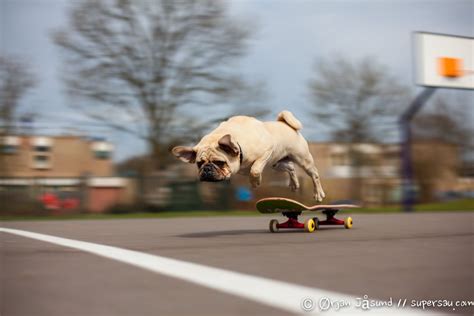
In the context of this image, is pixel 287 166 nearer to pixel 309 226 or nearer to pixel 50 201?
pixel 309 226

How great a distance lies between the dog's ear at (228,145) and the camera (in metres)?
8.09

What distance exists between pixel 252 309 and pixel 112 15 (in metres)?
25.8

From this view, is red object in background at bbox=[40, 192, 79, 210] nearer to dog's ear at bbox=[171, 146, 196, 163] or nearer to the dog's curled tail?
the dog's curled tail

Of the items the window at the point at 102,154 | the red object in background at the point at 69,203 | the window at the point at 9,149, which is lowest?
the red object in background at the point at 69,203

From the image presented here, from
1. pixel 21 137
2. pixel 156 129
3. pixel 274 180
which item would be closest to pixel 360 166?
pixel 274 180

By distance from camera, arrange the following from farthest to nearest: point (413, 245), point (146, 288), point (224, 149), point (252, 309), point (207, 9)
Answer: point (207, 9) → point (224, 149) → point (413, 245) → point (146, 288) → point (252, 309)

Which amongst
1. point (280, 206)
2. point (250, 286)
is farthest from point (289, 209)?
point (250, 286)

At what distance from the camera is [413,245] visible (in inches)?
282

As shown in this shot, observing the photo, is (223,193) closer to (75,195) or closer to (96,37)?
(75,195)

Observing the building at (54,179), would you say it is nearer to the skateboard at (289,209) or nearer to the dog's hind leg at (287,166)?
the dog's hind leg at (287,166)

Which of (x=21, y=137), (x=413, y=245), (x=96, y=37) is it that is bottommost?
(x=413, y=245)

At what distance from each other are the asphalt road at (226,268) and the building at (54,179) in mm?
16490
